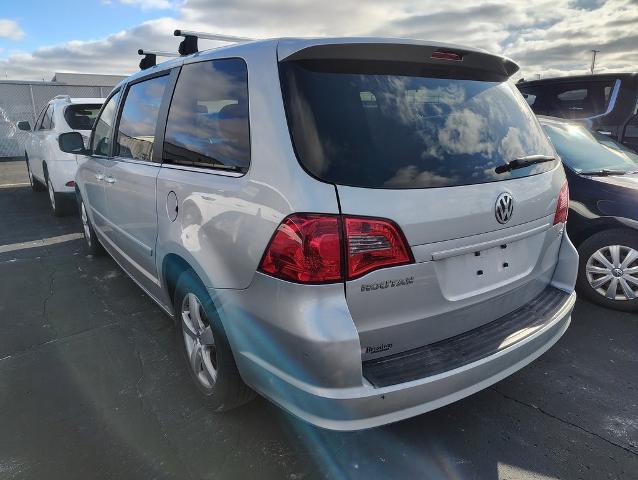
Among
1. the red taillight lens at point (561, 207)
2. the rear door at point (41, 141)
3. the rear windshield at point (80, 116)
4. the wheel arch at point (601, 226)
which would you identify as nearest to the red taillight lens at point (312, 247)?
the red taillight lens at point (561, 207)

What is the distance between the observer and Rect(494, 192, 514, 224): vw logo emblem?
2.11 metres

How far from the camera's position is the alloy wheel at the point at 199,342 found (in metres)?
2.49

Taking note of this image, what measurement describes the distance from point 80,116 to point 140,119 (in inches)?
185

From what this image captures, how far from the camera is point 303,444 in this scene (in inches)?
92.3

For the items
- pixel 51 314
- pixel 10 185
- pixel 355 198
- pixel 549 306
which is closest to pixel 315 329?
pixel 355 198

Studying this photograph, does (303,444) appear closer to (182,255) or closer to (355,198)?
(182,255)

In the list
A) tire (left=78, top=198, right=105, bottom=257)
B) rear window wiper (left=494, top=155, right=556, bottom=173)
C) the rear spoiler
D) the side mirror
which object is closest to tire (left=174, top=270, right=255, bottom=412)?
the rear spoiler

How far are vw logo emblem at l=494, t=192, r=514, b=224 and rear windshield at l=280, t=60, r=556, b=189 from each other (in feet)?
0.32

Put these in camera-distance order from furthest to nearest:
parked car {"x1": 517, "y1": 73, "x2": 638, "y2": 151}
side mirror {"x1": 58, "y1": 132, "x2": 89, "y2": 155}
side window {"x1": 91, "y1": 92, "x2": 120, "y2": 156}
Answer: parked car {"x1": 517, "y1": 73, "x2": 638, "y2": 151} < side mirror {"x1": 58, "y1": 132, "x2": 89, "y2": 155} < side window {"x1": 91, "y1": 92, "x2": 120, "y2": 156}

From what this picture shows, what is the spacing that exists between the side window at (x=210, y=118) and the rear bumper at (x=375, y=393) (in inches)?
36.3

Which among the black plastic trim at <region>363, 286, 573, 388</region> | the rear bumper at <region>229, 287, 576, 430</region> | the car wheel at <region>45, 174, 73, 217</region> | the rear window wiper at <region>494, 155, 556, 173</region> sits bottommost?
the car wheel at <region>45, 174, 73, 217</region>

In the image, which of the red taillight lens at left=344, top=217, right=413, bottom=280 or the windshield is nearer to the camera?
the red taillight lens at left=344, top=217, right=413, bottom=280

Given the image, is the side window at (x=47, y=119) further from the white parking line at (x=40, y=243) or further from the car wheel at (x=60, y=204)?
the white parking line at (x=40, y=243)

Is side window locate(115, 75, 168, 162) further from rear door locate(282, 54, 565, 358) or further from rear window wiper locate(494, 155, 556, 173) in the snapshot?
rear window wiper locate(494, 155, 556, 173)
